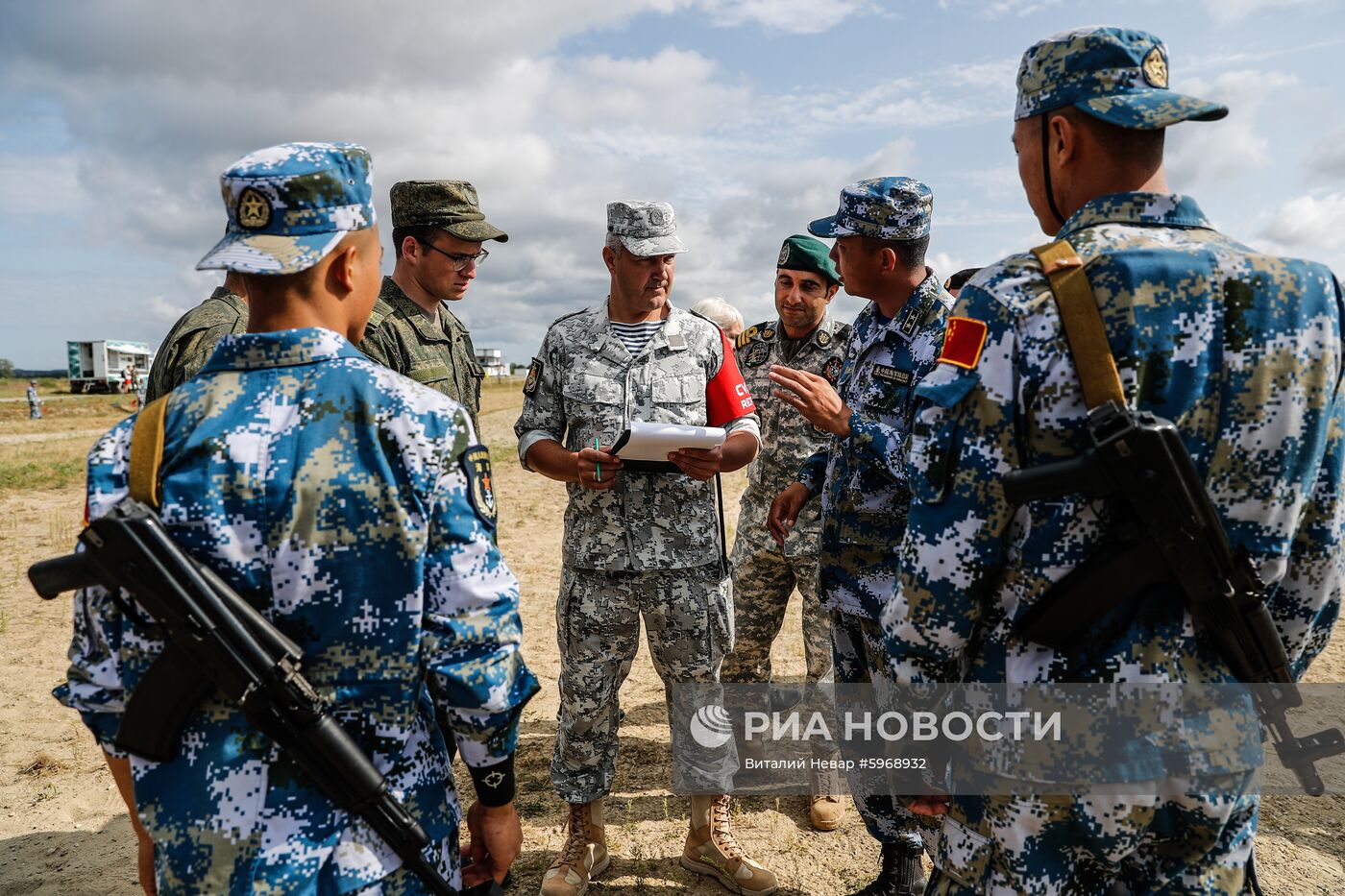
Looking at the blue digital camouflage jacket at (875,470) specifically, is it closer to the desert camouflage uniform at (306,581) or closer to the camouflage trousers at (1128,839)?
the camouflage trousers at (1128,839)

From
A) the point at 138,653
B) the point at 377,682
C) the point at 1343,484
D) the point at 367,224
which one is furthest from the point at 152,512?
the point at 1343,484

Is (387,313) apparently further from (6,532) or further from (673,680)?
(6,532)

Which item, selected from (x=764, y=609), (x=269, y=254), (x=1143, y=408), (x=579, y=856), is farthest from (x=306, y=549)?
(x=764, y=609)

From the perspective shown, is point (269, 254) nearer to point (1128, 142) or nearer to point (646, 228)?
point (1128, 142)

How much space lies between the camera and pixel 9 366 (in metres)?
74.2

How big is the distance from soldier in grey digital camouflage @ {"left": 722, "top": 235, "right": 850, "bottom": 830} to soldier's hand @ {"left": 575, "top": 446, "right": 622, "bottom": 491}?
4.10 feet

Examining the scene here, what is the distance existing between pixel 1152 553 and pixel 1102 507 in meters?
0.12

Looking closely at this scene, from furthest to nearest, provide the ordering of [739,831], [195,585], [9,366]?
1. [9,366]
2. [739,831]
3. [195,585]

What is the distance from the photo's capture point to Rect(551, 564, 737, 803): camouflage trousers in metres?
3.33

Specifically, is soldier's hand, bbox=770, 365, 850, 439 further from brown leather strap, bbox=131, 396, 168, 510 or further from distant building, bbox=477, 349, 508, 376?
distant building, bbox=477, 349, 508, 376

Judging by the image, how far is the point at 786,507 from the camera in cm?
355

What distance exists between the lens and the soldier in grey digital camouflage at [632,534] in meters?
3.31

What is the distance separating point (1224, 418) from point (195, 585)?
1958 mm

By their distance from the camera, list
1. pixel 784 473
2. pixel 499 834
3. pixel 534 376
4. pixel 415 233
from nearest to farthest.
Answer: pixel 499 834 < pixel 534 376 < pixel 415 233 < pixel 784 473
